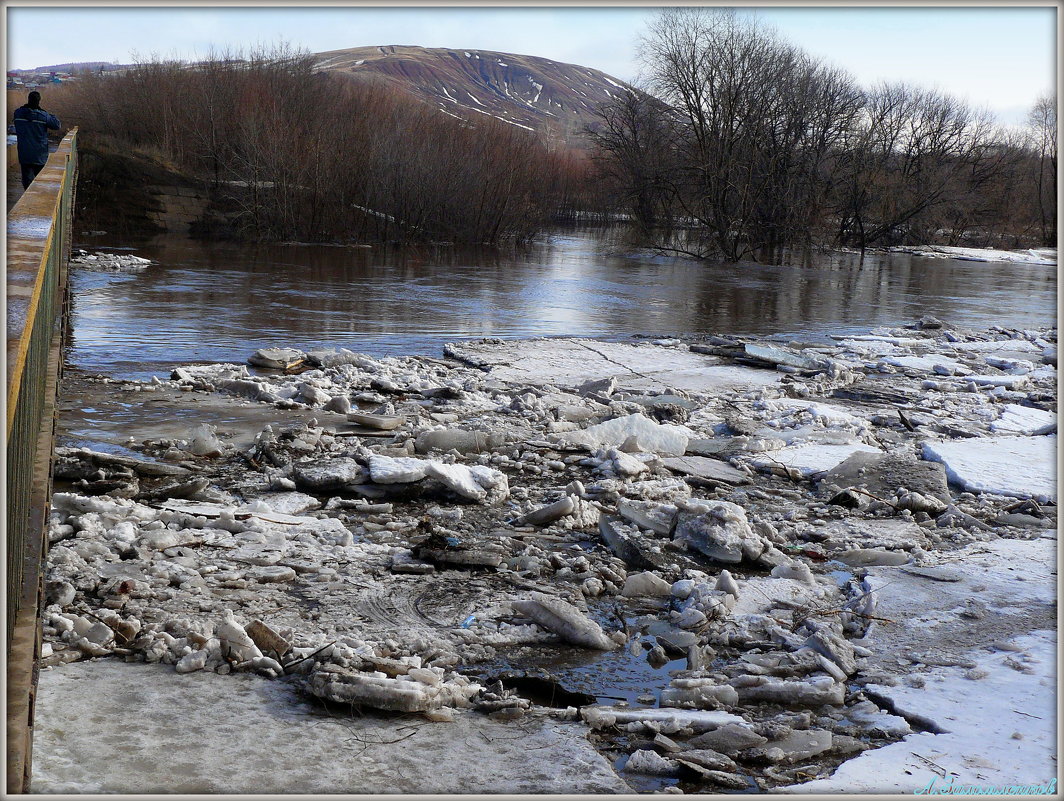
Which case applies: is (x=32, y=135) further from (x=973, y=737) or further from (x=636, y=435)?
(x=973, y=737)

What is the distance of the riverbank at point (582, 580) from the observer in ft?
10.1

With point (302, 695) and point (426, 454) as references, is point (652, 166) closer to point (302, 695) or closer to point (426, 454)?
point (426, 454)

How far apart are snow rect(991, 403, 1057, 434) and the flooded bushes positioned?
25.4m

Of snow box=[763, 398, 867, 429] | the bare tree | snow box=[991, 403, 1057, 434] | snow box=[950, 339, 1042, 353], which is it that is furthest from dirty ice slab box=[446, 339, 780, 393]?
the bare tree

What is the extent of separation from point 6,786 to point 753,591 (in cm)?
323

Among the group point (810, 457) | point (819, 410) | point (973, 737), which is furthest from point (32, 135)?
point (973, 737)

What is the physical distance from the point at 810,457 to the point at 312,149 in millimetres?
26989

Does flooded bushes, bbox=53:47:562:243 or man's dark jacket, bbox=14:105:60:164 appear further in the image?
flooded bushes, bbox=53:47:562:243

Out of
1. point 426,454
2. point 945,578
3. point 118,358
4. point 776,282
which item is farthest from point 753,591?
point 776,282

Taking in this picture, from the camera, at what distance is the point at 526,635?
3820mm

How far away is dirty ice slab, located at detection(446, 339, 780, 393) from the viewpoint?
967 cm

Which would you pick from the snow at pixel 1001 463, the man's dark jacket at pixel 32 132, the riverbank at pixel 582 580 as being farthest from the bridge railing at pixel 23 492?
the man's dark jacket at pixel 32 132

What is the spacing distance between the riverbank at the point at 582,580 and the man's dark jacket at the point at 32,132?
5700 mm

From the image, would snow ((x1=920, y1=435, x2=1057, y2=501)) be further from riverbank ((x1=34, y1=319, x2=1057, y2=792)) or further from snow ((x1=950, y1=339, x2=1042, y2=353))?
snow ((x1=950, y1=339, x2=1042, y2=353))
